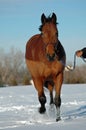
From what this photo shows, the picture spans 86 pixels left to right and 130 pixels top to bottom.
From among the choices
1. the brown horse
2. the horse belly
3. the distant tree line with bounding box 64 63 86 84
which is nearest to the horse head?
the brown horse

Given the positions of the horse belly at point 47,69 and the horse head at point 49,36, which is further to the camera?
the horse belly at point 47,69

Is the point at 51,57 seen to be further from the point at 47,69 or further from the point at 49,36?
the point at 47,69

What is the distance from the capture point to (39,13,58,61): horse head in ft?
24.8

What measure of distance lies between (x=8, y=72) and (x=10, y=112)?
57706 mm

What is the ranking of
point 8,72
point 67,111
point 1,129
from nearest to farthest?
1. point 1,129
2. point 67,111
3. point 8,72

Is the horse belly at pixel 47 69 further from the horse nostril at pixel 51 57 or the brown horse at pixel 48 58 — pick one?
the horse nostril at pixel 51 57

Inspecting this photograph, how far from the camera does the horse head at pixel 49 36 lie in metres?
7.56

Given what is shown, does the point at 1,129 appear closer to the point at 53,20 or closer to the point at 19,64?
the point at 53,20

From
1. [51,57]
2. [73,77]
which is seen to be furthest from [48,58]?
[73,77]

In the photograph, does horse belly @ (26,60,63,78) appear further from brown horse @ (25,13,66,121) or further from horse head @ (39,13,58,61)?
horse head @ (39,13,58,61)

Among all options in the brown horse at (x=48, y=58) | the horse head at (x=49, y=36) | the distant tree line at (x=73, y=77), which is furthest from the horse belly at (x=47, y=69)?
the distant tree line at (x=73, y=77)

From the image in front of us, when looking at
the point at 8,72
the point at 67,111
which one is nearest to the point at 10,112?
the point at 67,111

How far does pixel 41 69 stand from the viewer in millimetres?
8195

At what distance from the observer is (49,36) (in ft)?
25.3
